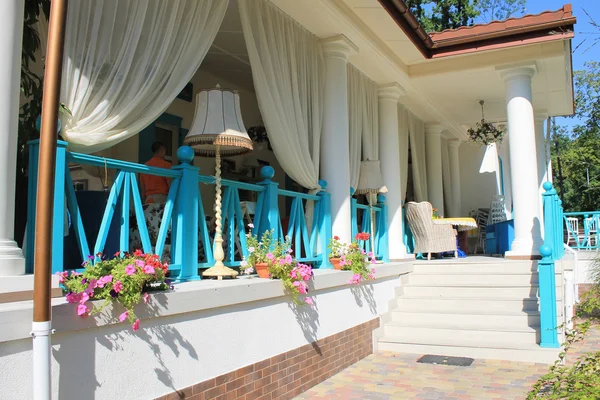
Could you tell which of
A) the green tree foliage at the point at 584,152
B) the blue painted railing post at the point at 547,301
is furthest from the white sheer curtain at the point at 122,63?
the green tree foliage at the point at 584,152

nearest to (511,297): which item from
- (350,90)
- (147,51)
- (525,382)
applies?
(525,382)

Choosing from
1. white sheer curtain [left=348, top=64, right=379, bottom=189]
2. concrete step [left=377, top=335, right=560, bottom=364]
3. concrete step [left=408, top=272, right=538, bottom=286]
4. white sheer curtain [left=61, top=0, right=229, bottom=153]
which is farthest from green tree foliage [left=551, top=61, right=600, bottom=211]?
white sheer curtain [left=61, top=0, right=229, bottom=153]

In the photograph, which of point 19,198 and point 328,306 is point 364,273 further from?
point 19,198

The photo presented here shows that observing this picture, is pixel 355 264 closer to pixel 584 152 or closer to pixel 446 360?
pixel 446 360

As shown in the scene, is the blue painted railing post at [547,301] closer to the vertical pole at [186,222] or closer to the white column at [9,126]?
the vertical pole at [186,222]

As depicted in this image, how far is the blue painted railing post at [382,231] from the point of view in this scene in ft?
26.0

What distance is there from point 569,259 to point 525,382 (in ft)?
9.91

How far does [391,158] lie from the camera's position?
852 centimetres

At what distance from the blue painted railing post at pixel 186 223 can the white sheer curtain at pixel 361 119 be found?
3.39 meters

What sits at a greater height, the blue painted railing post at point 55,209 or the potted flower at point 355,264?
the blue painted railing post at point 55,209

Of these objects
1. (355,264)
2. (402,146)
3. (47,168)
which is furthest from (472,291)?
(47,168)

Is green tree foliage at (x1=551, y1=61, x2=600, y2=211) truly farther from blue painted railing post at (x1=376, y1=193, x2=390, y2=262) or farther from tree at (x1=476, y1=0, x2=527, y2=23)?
blue painted railing post at (x1=376, y1=193, x2=390, y2=262)

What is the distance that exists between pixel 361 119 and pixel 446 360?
3456mm

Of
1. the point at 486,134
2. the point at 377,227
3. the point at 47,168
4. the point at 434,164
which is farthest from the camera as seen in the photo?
the point at 434,164
